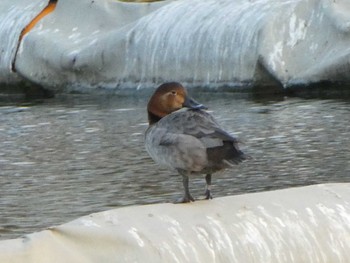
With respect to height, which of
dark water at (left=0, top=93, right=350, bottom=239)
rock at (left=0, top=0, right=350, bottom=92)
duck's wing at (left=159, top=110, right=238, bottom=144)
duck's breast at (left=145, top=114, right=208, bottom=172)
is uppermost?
duck's wing at (left=159, top=110, right=238, bottom=144)

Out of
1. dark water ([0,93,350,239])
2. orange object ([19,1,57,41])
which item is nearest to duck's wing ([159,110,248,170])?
dark water ([0,93,350,239])

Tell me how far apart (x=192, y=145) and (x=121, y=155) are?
3.37 meters

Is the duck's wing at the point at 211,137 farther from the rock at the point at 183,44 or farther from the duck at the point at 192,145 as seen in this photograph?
the rock at the point at 183,44

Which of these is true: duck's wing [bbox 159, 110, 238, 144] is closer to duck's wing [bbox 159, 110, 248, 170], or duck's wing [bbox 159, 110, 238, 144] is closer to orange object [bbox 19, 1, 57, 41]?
duck's wing [bbox 159, 110, 248, 170]

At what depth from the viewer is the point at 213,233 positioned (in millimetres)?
4746

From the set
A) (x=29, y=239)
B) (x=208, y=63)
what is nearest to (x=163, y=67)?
(x=208, y=63)

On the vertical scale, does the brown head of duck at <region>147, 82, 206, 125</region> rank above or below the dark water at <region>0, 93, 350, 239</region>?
above

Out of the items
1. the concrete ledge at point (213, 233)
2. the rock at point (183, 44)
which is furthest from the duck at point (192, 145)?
the rock at point (183, 44)

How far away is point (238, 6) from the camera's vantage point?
11414 mm

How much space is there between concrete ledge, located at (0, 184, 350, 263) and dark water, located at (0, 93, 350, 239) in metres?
1.58

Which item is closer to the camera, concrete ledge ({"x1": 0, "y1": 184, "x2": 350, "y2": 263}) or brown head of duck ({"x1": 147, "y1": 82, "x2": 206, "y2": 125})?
concrete ledge ({"x1": 0, "y1": 184, "x2": 350, "y2": 263})

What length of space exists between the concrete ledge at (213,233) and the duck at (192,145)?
210 millimetres

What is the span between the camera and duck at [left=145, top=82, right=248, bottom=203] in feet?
16.9

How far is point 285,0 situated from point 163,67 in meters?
1.30
